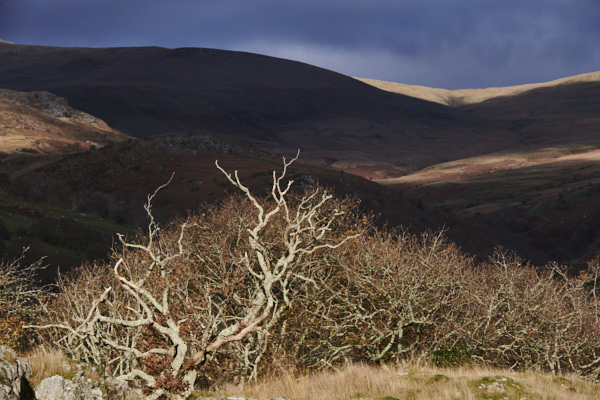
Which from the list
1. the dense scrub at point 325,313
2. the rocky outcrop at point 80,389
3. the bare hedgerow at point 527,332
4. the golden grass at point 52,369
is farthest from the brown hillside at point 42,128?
the rocky outcrop at point 80,389

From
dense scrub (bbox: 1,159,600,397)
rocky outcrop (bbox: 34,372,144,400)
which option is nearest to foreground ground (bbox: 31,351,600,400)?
rocky outcrop (bbox: 34,372,144,400)

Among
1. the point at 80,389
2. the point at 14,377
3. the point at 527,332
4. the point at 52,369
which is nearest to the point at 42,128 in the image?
the point at 527,332

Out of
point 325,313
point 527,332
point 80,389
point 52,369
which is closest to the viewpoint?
point 80,389

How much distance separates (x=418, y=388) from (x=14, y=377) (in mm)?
8998

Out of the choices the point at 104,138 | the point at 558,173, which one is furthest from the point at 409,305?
the point at 558,173

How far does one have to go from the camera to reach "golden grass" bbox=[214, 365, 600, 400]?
12.6 metres

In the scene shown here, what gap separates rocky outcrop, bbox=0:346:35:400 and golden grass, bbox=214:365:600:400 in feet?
16.0

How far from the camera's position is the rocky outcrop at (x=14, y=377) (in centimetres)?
808

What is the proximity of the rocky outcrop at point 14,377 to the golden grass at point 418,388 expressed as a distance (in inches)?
192

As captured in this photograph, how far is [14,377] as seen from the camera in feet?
27.7

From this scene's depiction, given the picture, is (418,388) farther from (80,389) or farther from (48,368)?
(48,368)

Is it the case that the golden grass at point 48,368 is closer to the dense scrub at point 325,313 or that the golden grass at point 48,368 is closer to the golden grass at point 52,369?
the golden grass at point 52,369

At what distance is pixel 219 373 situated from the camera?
24531 millimetres

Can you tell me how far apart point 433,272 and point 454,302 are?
76.9 inches
